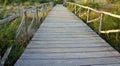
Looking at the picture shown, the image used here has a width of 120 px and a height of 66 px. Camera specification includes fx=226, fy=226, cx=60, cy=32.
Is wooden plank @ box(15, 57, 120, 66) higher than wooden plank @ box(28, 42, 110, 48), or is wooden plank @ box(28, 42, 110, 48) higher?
wooden plank @ box(15, 57, 120, 66)

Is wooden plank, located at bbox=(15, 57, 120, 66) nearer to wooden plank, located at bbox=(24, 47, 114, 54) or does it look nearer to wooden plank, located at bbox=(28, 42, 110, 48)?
wooden plank, located at bbox=(24, 47, 114, 54)

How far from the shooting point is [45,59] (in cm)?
430

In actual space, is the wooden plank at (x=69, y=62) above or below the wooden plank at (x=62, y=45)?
above

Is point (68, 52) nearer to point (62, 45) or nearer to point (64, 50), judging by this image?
point (64, 50)

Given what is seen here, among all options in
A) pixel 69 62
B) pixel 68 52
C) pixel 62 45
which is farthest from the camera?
pixel 62 45

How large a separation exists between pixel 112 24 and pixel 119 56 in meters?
2.15

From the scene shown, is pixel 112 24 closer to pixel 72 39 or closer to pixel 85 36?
pixel 85 36

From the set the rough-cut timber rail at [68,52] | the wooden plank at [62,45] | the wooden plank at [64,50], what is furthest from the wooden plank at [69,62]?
the wooden plank at [62,45]

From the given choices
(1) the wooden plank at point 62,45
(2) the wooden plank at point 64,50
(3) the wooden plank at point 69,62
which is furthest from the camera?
(1) the wooden plank at point 62,45

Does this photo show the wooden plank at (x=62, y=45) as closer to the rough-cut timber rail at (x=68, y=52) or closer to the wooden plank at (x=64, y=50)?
the rough-cut timber rail at (x=68, y=52)

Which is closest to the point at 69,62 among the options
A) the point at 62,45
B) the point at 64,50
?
the point at 64,50

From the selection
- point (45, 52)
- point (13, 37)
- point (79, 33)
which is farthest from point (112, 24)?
point (13, 37)

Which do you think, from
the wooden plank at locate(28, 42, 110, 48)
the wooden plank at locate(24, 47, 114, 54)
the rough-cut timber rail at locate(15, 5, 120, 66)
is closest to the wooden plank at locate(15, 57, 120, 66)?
the rough-cut timber rail at locate(15, 5, 120, 66)

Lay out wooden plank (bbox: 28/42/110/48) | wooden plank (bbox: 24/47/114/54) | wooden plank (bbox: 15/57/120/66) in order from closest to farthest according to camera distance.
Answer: wooden plank (bbox: 15/57/120/66) → wooden plank (bbox: 24/47/114/54) → wooden plank (bbox: 28/42/110/48)
